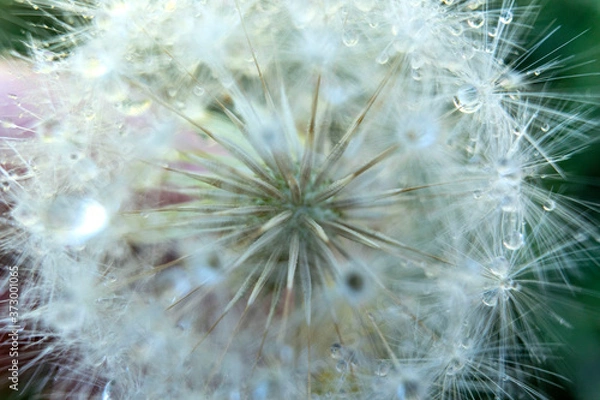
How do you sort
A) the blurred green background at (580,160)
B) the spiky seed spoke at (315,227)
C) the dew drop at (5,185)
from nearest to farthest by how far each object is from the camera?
1. the spiky seed spoke at (315,227)
2. the dew drop at (5,185)
3. the blurred green background at (580,160)

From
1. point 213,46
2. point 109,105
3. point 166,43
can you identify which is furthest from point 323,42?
point 109,105

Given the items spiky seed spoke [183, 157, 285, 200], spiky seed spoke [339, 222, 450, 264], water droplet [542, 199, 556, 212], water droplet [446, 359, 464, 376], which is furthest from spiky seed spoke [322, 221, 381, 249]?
water droplet [542, 199, 556, 212]

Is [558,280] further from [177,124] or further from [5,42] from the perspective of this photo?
[5,42]

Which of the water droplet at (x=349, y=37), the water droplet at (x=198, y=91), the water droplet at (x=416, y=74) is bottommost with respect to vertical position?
the water droplet at (x=198, y=91)

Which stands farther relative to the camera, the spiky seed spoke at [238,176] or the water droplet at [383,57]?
the water droplet at [383,57]

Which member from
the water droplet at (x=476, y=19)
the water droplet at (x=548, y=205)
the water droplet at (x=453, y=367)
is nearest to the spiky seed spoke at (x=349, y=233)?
the water droplet at (x=453, y=367)

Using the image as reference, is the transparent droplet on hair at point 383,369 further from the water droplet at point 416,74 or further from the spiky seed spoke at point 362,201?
the water droplet at point 416,74

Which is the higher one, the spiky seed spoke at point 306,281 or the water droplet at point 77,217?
the water droplet at point 77,217

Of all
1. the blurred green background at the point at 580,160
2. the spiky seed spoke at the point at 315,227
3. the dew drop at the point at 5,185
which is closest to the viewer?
the spiky seed spoke at the point at 315,227

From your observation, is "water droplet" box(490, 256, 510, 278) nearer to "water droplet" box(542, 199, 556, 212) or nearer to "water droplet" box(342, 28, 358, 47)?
"water droplet" box(542, 199, 556, 212)
